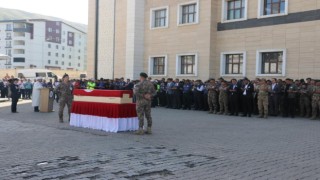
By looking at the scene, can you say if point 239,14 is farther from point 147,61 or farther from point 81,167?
point 81,167

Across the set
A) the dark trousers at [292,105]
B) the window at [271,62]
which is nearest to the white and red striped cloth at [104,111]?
the dark trousers at [292,105]

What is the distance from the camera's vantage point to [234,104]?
1948 centimetres

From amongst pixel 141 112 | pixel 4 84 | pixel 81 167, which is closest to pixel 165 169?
pixel 81 167

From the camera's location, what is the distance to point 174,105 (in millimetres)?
23812

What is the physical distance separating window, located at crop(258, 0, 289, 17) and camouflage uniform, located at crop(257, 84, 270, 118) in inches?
264

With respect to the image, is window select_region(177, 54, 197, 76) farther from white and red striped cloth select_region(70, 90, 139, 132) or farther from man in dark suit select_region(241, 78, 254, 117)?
white and red striped cloth select_region(70, 90, 139, 132)

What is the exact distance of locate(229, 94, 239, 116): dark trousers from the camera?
63.7 feet

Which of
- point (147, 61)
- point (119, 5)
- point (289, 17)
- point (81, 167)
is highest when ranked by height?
point (119, 5)

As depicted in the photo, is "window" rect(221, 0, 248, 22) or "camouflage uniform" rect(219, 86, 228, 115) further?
"window" rect(221, 0, 248, 22)

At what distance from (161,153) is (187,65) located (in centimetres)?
1914

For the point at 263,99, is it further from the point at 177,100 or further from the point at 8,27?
the point at 8,27

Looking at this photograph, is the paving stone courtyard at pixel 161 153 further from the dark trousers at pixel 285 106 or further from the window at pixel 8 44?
the window at pixel 8 44

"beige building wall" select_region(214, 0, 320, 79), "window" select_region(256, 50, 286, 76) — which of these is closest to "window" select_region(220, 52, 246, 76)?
"beige building wall" select_region(214, 0, 320, 79)

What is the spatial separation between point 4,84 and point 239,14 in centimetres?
2096
